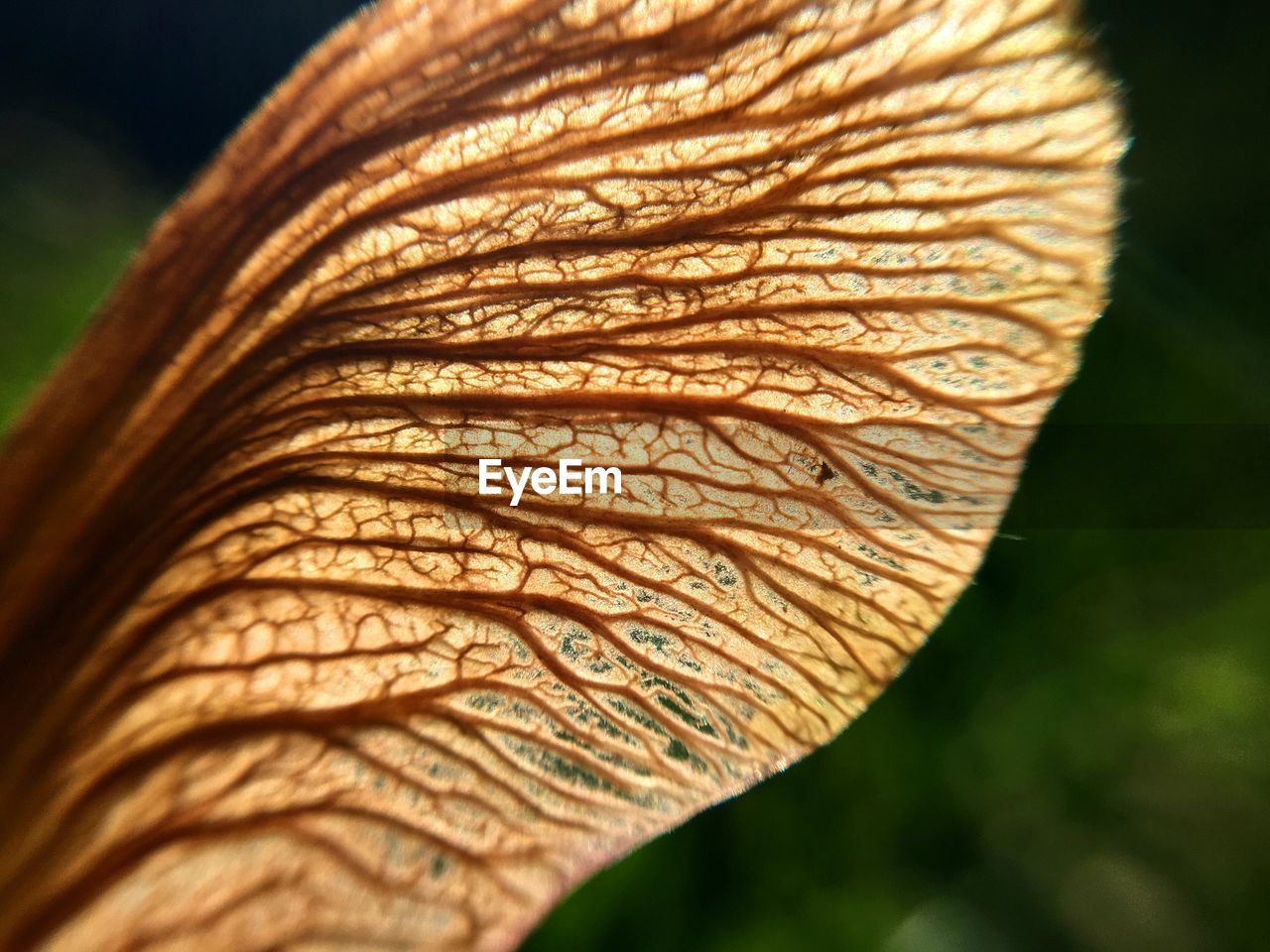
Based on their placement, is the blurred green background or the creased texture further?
the blurred green background

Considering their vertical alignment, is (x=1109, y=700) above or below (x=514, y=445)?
below

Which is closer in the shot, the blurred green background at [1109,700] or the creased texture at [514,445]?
the creased texture at [514,445]

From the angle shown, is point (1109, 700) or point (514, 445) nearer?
point (514, 445)

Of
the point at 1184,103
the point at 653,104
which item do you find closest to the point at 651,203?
the point at 653,104

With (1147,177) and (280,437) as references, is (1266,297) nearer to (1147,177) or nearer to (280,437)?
(1147,177)
